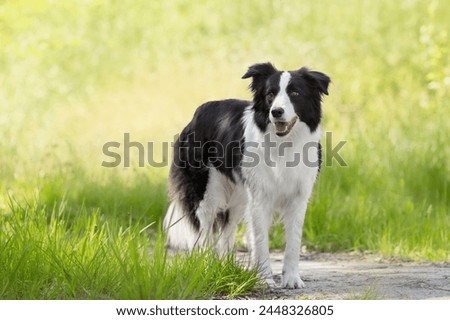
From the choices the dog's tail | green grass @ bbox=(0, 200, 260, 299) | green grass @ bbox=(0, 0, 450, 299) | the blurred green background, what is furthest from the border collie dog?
the blurred green background

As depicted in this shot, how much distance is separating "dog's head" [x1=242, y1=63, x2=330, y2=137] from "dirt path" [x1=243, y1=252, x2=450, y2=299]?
113 centimetres

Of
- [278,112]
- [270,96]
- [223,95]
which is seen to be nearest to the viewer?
[278,112]

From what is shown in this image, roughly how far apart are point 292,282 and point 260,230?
0.47m

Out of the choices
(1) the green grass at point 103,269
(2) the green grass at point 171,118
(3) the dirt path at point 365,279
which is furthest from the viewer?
(3) the dirt path at point 365,279

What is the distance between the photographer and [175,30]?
1780 centimetres

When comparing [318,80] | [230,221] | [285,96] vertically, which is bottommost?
[230,221]

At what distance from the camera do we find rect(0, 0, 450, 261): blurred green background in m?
8.00

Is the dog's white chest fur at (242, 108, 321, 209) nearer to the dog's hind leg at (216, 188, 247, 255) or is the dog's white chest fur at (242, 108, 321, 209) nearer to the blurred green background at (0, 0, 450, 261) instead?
the dog's hind leg at (216, 188, 247, 255)

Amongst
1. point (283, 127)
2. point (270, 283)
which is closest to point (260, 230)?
point (270, 283)

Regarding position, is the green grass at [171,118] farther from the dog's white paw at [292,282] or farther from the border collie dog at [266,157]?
the border collie dog at [266,157]

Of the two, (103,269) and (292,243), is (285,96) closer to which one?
(292,243)

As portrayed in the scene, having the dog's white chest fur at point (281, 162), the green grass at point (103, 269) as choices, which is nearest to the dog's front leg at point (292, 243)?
the dog's white chest fur at point (281, 162)

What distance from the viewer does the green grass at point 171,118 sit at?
5215mm

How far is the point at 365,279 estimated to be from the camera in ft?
19.5
